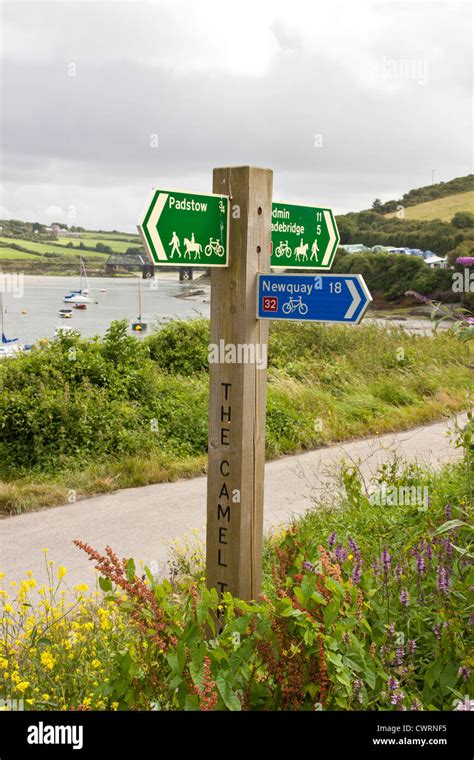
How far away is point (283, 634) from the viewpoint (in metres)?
2.96

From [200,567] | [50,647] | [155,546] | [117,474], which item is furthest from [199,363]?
[50,647]

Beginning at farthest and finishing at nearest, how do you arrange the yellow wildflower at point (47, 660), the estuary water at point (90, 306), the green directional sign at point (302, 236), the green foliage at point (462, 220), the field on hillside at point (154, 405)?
the green foliage at point (462, 220), the estuary water at point (90, 306), the field on hillside at point (154, 405), the green directional sign at point (302, 236), the yellow wildflower at point (47, 660)

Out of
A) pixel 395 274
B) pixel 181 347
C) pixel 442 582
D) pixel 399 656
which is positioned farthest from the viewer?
pixel 395 274

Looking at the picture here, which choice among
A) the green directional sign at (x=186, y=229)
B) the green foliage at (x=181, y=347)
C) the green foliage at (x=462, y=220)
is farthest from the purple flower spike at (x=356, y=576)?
the green foliage at (x=462, y=220)

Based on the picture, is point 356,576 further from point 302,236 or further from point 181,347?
point 181,347

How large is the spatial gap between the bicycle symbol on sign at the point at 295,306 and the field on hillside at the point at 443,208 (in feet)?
202

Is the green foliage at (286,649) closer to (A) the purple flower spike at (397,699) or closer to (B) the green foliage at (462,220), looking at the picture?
(A) the purple flower spike at (397,699)

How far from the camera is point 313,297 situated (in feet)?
12.1

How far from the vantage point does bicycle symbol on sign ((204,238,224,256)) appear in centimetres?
364

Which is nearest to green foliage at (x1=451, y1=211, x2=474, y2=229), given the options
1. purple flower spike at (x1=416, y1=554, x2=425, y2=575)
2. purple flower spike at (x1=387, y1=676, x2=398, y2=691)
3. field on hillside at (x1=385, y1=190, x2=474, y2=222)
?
field on hillside at (x1=385, y1=190, x2=474, y2=222)

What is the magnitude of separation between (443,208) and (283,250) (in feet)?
227

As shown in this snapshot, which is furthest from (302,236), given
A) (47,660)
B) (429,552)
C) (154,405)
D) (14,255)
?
(14,255)

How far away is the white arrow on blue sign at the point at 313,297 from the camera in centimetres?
356
